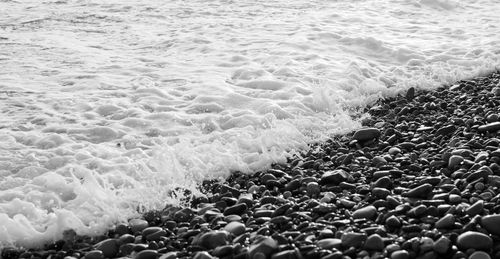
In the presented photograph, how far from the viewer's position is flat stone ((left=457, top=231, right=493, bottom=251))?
335cm

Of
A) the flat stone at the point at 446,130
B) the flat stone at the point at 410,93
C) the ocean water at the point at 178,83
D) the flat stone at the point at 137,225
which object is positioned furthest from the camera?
the flat stone at the point at 410,93

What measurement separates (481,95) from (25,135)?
16.6ft

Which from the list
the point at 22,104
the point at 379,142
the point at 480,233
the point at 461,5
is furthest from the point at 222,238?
Answer: the point at 461,5

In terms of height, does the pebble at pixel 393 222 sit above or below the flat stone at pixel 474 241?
below

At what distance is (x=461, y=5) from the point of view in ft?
43.2

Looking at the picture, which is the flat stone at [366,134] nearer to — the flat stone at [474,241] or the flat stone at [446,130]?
the flat stone at [446,130]

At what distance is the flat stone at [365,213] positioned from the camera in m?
3.99

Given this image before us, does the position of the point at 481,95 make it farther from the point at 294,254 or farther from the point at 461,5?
the point at 461,5

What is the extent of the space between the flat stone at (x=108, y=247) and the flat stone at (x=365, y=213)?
1643 mm

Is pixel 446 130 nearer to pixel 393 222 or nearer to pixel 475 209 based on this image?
pixel 475 209

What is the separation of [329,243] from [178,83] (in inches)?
180

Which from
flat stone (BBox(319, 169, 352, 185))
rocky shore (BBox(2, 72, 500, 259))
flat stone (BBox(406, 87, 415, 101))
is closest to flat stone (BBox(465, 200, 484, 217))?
rocky shore (BBox(2, 72, 500, 259))

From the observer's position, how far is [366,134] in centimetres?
572

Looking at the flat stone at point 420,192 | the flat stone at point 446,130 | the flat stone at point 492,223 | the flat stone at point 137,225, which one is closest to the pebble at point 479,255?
the flat stone at point 492,223
